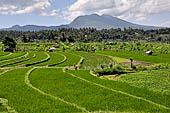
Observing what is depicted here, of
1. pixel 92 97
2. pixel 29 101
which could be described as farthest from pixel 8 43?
pixel 92 97

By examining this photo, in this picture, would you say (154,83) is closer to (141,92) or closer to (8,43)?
(141,92)

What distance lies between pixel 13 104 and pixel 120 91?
40.9ft

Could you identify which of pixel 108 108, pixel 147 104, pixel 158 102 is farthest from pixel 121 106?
pixel 158 102

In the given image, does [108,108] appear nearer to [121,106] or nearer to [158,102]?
[121,106]

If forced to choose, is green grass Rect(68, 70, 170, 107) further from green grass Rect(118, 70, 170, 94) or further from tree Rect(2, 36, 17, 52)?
tree Rect(2, 36, 17, 52)

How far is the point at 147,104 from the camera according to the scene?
1880 cm

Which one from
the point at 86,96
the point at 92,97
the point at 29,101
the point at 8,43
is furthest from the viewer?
the point at 8,43

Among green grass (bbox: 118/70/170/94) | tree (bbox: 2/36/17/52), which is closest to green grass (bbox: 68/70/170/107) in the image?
green grass (bbox: 118/70/170/94)

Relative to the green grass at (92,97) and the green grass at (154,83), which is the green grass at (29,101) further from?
the green grass at (154,83)

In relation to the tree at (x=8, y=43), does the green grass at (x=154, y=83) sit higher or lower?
lower

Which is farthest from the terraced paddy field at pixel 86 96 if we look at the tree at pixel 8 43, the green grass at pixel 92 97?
the tree at pixel 8 43

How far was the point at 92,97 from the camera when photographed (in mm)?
20938

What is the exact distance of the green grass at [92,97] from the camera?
17734 millimetres

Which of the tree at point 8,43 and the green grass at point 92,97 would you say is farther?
the tree at point 8,43
